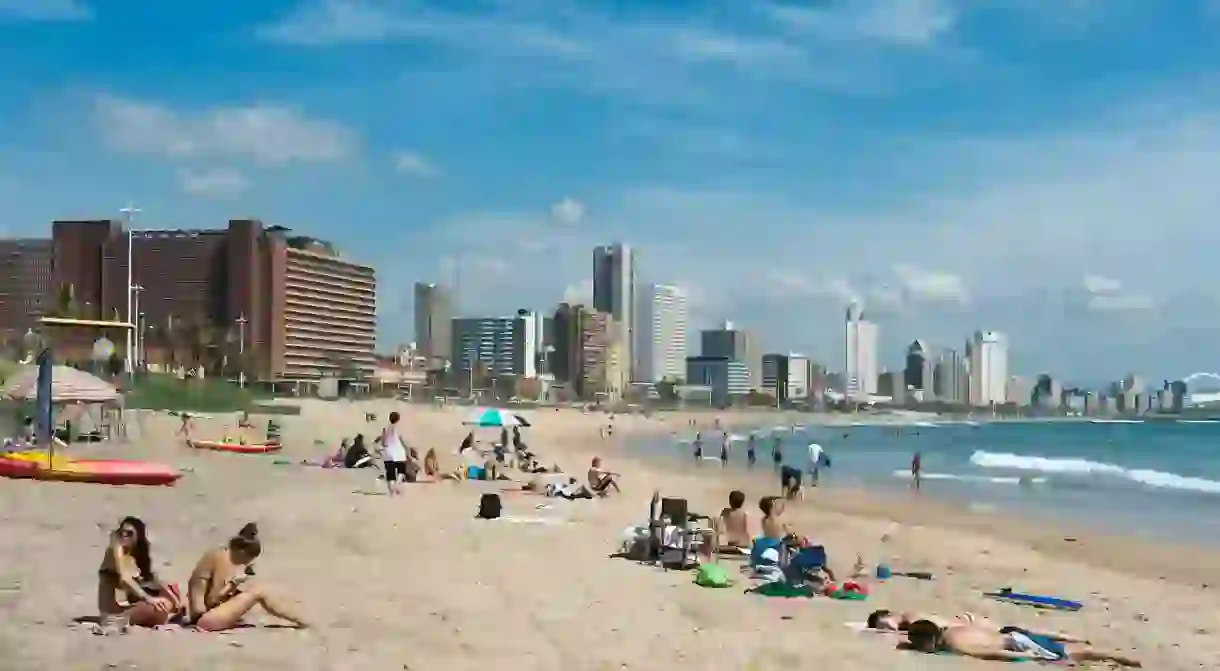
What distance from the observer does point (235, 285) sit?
13488 centimetres

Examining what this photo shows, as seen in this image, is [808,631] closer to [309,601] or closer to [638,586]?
[638,586]

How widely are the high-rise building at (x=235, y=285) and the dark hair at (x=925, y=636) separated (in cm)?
11542

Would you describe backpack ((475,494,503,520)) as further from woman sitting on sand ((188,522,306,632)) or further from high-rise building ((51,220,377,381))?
high-rise building ((51,220,377,381))

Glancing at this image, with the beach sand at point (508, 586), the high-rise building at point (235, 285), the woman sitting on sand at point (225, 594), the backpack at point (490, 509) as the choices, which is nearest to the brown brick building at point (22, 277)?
the high-rise building at point (235, 285)

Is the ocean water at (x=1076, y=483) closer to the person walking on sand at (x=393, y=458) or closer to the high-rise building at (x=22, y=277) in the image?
the person walking on sand at (x=393, y=458)

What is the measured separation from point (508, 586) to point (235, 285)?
13076cm

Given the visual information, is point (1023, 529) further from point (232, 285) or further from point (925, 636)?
point (232, 285)

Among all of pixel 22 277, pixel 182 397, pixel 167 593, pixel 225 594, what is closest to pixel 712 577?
pixel 225 594

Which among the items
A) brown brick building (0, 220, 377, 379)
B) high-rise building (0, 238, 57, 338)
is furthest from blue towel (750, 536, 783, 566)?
high-rise building (0, 238, 57, 338)

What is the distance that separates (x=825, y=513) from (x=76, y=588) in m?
16.0

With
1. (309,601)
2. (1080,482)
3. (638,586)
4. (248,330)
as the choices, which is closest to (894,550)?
(638,586)

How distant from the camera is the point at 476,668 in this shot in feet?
24.6

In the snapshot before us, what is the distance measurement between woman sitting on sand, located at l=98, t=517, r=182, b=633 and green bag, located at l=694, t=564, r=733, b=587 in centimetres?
521

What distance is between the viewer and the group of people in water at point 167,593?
7.98 m
